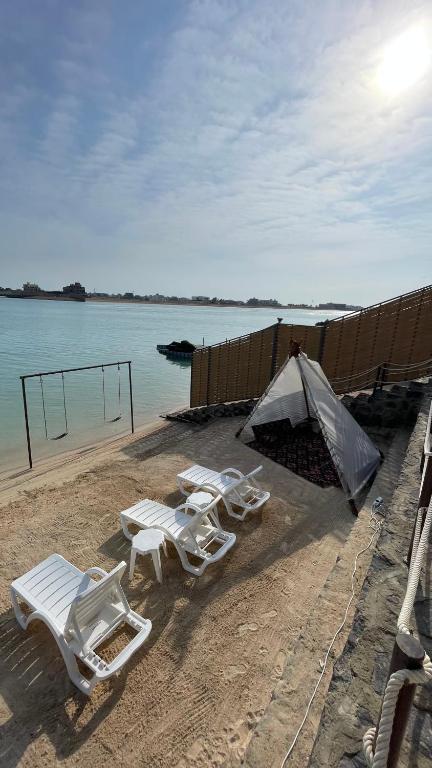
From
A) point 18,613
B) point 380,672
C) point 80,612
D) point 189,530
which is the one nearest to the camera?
point 380,672

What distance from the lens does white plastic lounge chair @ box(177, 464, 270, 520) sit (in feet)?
17.4

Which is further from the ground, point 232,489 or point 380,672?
point 380,672

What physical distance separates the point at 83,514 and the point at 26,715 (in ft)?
9.39

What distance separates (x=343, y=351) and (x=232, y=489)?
6425 millimetres

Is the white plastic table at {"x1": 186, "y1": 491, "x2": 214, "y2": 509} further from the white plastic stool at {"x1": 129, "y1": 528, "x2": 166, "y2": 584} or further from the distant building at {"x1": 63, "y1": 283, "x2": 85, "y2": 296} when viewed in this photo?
the distant building at {"x1": 63, "y1": 283, "x2": 85, "y2": 296}

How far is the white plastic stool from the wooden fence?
7.17m

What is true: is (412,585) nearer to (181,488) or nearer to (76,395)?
(181,488)

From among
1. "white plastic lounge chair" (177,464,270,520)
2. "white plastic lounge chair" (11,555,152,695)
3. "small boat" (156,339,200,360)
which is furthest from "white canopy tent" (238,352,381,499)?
"small boat" (156,339,200,360)

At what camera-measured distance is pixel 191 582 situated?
4.05m

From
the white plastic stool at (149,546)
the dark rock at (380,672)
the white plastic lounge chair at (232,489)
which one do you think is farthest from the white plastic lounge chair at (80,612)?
the white plastic lounge chair at (232,489)

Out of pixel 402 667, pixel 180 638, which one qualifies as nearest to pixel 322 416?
pixel 180 638

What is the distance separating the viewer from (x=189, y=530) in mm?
4242

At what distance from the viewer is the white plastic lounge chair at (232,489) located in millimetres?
5293

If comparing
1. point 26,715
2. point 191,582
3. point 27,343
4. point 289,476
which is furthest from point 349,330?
point 27,343
